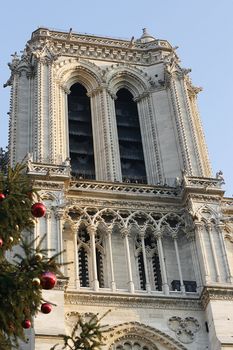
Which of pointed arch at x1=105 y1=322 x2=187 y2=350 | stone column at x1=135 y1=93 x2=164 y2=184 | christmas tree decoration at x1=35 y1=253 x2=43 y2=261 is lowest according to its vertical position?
christmas tree decoration at x1=35 y1=253 x2=43 y2=261

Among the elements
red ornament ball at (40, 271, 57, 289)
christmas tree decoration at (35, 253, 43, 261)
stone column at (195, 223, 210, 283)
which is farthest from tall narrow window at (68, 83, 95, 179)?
red ornament ball at (40, 271, 57, 289)

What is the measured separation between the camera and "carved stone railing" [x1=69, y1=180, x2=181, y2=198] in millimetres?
27531

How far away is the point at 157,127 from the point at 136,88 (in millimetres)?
3183

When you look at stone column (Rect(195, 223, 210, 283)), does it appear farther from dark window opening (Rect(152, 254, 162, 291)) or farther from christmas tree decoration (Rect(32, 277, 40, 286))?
christmas tree decoration (Rect(32, 277, 40, 286))

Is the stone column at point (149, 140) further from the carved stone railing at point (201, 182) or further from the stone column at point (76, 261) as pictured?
the stone column at point (76, 261)

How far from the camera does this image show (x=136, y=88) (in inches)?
1348

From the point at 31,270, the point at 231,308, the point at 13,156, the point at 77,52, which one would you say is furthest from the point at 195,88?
the point at 31,270

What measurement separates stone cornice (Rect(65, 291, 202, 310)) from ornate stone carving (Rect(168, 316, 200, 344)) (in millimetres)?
468

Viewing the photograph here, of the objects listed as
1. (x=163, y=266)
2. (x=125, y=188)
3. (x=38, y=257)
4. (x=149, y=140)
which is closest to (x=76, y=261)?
(x=163, y=266)

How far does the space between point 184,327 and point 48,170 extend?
23.3 ft

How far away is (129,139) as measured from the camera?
1267 inches

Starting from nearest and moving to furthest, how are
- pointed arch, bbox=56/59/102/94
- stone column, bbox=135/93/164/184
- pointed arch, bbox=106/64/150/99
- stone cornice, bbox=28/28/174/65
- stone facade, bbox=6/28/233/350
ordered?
stone facade, bbox=6/28/233/350, stone column, bbox=135/93/164/184, pointed arch, bbox=56/59/102/94, pointed arch, bbox=106/64/150/99, stone cornice, bbox=28/28/174/65

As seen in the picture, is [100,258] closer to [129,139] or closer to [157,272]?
[157,272]

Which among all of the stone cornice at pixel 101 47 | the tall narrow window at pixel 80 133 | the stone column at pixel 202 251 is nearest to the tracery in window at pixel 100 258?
the stone column at pixel 202 251
